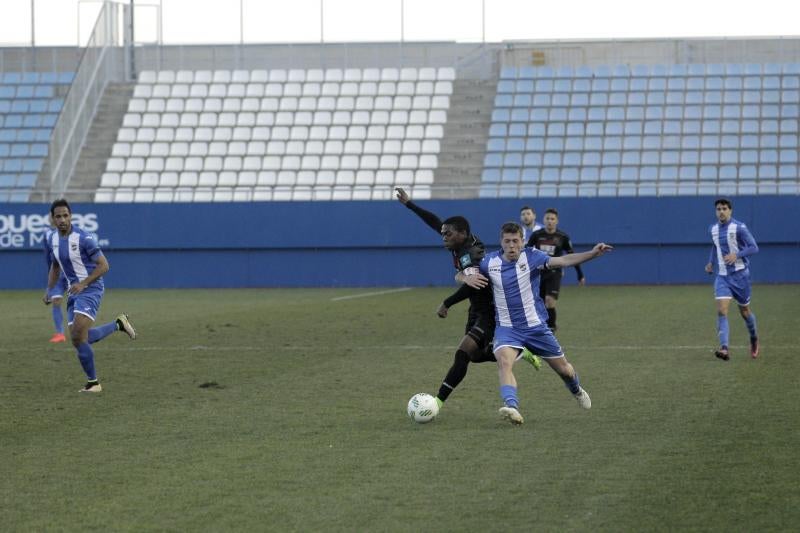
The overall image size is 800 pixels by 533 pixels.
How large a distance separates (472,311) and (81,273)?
15.0 ft

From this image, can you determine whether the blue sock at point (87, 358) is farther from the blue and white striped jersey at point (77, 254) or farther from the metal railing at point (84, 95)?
the metal railing at point (84, 95)

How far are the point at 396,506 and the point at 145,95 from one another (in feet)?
115

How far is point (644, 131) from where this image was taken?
3712 centimetres

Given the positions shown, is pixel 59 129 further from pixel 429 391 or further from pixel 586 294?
pixel 429 391

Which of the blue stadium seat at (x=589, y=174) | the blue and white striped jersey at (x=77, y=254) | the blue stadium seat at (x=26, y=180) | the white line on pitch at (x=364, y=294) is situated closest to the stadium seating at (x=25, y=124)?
the blue stadium seat at (x=26, y=180)

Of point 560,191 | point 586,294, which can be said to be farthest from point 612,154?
point 586,294

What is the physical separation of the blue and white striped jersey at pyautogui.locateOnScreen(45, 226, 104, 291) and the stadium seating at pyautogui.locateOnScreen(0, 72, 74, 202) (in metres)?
22.7

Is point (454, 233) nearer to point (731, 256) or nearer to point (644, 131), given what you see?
point (731, 256)

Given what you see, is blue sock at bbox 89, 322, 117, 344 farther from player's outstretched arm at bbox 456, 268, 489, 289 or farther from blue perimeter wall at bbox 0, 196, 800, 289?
blue perimeter wall at bbox 0, 196, 800, 289

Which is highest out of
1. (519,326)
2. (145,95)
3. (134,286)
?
(145,95)

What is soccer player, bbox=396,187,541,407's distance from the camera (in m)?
10.6

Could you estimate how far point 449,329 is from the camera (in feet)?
65.9

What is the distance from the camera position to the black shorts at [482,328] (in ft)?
35.2

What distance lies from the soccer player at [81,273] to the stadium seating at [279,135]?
21506mm
